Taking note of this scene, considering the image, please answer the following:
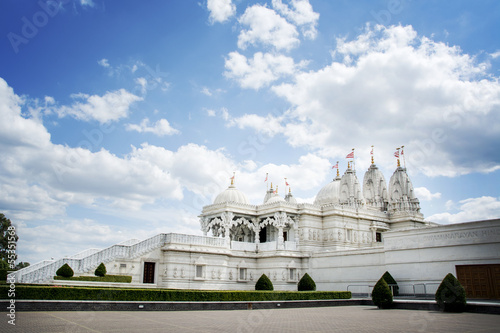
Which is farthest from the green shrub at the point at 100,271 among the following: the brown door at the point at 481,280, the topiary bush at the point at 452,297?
the brown door at the point at 481,280

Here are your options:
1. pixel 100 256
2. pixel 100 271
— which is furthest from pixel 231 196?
pixel 100 271

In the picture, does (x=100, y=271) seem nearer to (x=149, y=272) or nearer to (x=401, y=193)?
(x=149, y=272)

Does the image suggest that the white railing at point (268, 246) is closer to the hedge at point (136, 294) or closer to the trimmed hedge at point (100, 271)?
the hedge at point (136, 294)

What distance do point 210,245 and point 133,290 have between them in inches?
662

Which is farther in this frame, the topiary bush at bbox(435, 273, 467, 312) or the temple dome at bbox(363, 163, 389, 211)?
the temple dome at bbox(363, 163, 389, 211)

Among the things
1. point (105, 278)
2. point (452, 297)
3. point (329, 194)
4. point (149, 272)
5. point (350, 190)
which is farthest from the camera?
point (329, 194)

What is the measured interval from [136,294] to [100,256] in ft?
37.0

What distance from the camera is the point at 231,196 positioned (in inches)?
1927

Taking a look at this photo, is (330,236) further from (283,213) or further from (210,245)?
(210,245)

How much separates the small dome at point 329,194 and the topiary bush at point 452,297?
35443 mm

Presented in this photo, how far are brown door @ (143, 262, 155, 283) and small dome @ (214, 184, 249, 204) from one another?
1480cm

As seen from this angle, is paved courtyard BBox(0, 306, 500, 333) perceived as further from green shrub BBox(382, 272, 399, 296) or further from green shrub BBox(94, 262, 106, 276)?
green shrub BBox(382, 272, 399, 296)

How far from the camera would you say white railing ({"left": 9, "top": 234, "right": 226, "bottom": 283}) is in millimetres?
29025

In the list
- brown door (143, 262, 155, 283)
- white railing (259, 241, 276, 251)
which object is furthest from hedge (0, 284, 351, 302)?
white railing (259, 241, 276, 251)
